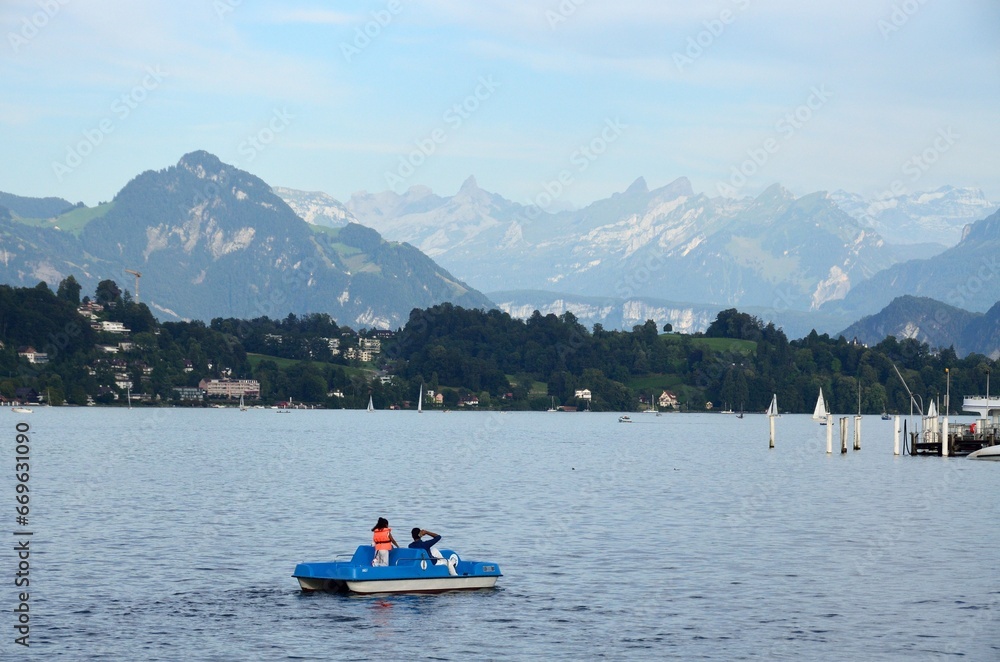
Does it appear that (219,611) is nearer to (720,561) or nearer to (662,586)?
(662,586)

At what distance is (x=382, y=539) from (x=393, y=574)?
4.79ft

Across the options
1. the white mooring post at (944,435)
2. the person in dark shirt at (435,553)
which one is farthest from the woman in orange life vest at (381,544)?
the white mooring post at (944,435)

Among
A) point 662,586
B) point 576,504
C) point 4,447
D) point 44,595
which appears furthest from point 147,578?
point 4,447

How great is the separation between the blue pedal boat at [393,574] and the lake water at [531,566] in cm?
58

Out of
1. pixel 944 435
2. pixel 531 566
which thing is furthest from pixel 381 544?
pixel 944 435

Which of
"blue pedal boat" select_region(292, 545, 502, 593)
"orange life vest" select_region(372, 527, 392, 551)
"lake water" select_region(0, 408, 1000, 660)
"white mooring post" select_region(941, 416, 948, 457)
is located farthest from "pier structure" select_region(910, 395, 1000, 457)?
"orange life vest" select_region(372, 527, 392, 551)

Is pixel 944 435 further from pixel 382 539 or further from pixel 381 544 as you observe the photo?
pixel 382 539

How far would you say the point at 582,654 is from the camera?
45906mm

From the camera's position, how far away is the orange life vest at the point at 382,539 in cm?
5494

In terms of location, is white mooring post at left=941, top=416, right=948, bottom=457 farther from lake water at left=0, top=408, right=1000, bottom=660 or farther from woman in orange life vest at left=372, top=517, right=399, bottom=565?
woman in orange life vest at left=372, top=517, right=399, bottom=565

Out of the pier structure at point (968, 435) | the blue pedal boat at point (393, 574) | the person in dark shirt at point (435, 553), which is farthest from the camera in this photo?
the pier structure at point (968, 435)

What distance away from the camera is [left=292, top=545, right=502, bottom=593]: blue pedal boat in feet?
179

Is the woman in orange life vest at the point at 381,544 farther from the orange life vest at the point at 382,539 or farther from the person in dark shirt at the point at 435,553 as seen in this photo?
the person in dark shirt at the point at 435,553

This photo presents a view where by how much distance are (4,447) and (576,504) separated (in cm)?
10208
